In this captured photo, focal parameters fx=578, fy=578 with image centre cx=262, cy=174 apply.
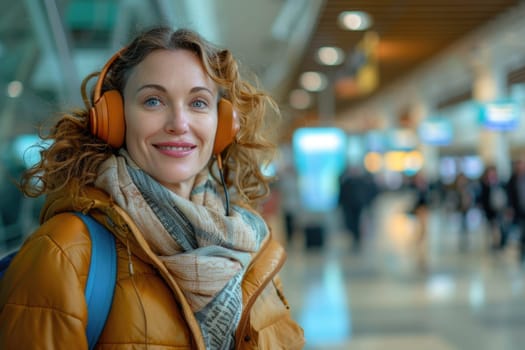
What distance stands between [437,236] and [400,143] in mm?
15429

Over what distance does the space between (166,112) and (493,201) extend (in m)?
12.0

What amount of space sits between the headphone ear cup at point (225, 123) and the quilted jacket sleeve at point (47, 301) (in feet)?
1.93

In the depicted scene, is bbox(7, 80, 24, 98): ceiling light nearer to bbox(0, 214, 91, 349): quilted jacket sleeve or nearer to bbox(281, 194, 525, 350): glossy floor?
bbox(281, 194, 525, 350): glossy floor

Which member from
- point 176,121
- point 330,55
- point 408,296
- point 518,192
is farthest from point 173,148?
point 330,55

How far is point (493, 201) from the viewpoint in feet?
40.4

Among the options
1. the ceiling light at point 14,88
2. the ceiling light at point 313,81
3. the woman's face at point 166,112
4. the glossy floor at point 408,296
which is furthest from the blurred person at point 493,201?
the ceiling light at point 313,81

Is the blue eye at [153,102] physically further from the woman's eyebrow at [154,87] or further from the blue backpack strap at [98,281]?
the blue backpack strap at [98,281]

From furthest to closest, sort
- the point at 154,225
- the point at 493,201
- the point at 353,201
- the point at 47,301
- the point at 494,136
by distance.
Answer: the point at 494,136 → the point at 353,201 → the point at 493,201 → the point at 154,225 → the point at 47,301

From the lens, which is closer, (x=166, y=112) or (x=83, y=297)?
(x=83, y=297)

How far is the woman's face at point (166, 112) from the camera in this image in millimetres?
1548

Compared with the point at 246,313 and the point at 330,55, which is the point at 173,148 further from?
the point at 330,55

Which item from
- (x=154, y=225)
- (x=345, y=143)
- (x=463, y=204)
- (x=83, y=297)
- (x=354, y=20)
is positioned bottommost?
(x=463, y=204)

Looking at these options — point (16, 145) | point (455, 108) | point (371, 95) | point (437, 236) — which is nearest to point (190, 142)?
point (16, 145)

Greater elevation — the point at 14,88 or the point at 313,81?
Answer: the point at 313,81
